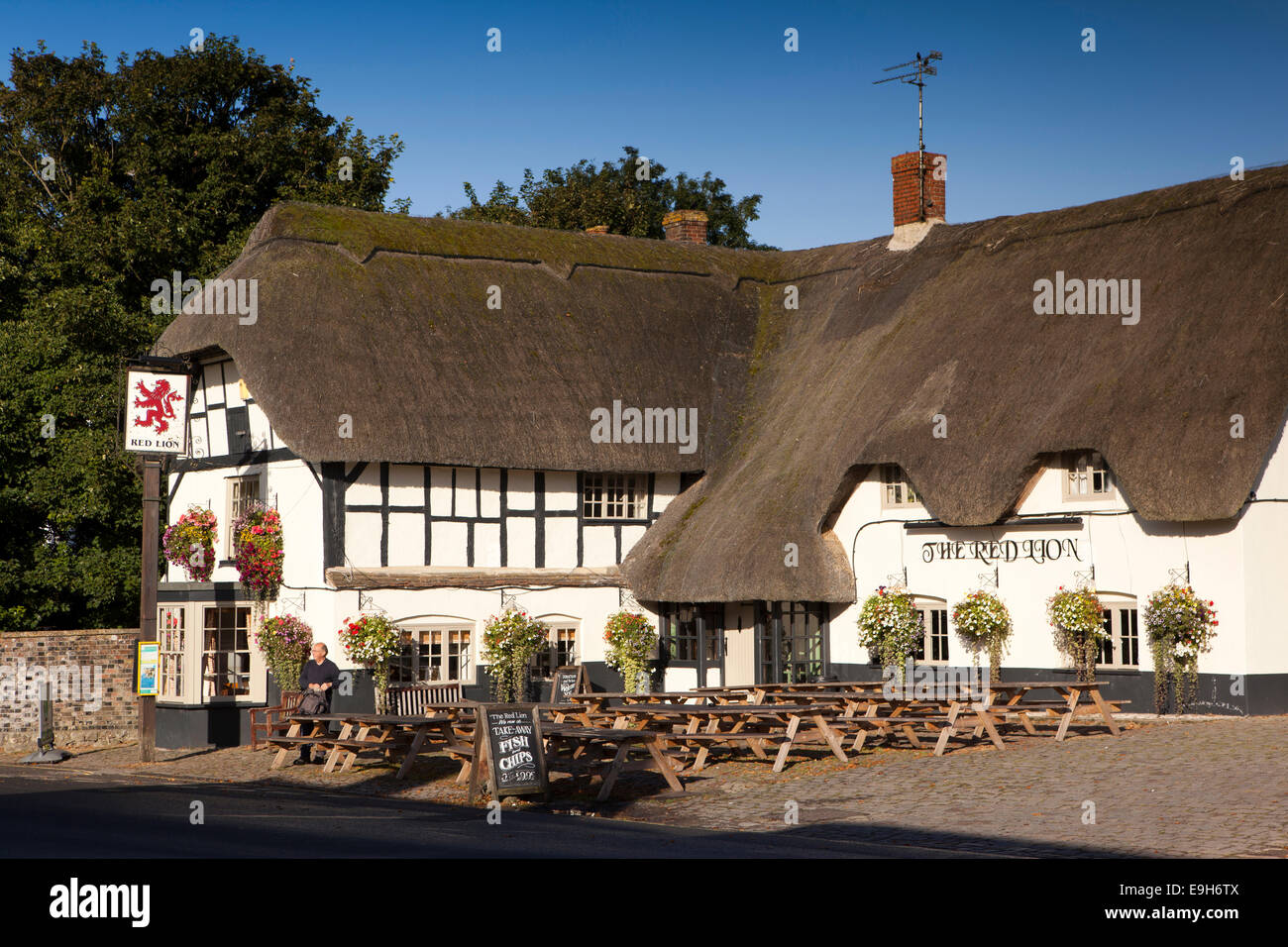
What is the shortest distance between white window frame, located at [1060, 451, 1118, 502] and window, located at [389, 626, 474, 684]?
9.62 metres

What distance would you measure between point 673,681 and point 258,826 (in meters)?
13.7

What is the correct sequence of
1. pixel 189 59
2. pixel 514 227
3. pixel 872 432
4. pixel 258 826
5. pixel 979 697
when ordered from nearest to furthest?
pixel 258 826, pixel 979 697, pixel 872 432, pixel 514 227, pixel 189 59

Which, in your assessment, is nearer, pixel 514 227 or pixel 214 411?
pixel 214 411

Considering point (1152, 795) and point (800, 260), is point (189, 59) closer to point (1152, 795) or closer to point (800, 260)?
point (800, 260)

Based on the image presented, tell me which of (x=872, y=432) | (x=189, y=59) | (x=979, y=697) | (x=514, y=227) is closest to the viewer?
(x=979, y=697)

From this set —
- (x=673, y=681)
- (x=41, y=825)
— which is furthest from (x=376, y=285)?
(x=41, y=825)

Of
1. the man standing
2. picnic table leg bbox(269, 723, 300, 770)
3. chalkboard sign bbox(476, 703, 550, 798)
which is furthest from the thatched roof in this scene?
chalkboard sign bbox(476, 703, 550, 798)

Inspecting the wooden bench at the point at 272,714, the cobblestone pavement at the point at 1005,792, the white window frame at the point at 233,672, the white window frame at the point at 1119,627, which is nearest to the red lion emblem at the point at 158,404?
the white window frame at the point at 233,672

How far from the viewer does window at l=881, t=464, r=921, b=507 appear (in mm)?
22734

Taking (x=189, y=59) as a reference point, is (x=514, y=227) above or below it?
below

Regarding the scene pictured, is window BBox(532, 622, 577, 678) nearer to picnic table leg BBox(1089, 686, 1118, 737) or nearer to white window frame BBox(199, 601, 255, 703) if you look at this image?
white window frame BBox(199, 601, 255, 703)

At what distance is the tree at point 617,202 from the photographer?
133ft

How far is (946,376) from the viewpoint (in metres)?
22.8

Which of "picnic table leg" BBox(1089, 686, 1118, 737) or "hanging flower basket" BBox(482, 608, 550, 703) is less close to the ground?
"hanging flower basket" BBox(482, 608, 550, 703)
